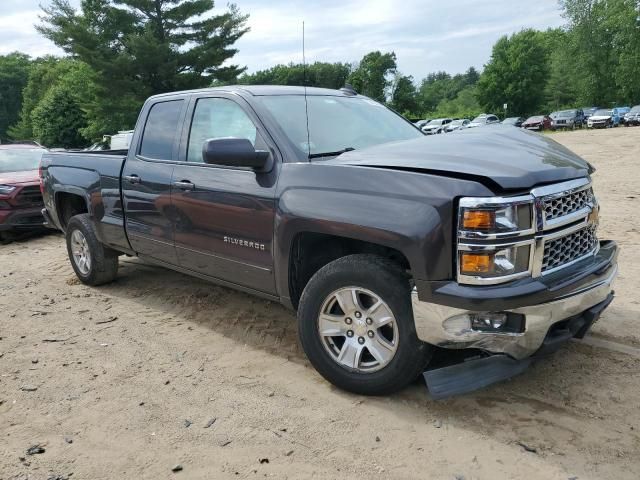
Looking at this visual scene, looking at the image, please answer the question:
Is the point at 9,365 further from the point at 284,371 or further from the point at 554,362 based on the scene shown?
the point at 554,362

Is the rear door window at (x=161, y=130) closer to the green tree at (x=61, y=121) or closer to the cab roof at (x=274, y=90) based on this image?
the cab roof at (x=274, y=90)

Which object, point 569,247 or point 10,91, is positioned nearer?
point 569,247

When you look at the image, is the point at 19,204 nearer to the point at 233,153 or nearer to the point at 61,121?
the point at 233,153

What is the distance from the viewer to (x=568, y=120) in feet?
139

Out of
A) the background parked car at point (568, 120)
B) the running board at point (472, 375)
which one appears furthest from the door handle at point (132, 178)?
the background parked car at point (568, 120)

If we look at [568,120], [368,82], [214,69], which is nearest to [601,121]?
[568,120]

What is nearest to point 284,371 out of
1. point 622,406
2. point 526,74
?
point 622,406

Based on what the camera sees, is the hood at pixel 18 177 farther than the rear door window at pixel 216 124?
Yes

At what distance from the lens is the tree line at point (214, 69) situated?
27.7 m

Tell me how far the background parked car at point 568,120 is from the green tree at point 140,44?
2548 centimetres

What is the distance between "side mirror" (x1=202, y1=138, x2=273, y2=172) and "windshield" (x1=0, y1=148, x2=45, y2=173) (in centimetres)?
789

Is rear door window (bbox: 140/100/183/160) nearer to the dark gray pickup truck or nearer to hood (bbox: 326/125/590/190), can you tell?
the dark gray pickup truck

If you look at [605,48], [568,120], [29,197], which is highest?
[605,48]

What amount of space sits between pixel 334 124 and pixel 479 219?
5.54 ft
